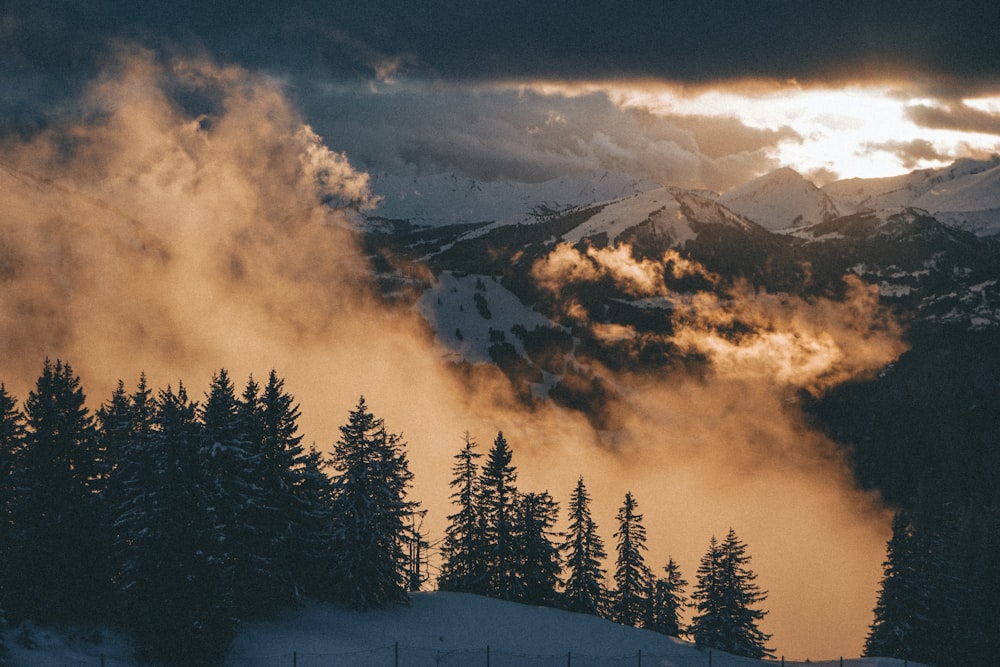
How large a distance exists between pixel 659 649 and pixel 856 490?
149528 millimetres

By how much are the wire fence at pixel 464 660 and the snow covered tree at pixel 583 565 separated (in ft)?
41.0

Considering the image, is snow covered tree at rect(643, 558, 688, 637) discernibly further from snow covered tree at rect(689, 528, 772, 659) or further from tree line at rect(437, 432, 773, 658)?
snow covered tree at rect(689, 528, 772, 659)

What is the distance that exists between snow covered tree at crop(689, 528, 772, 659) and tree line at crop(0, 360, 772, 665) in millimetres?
112

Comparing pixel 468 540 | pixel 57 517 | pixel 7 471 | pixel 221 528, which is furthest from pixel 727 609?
pixel 7 471

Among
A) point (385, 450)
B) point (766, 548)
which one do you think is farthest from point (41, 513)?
Answer: point (766, 548)

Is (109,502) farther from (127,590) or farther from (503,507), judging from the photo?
(503,507)

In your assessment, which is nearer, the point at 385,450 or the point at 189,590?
the point at 189,590

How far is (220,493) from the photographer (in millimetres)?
44719

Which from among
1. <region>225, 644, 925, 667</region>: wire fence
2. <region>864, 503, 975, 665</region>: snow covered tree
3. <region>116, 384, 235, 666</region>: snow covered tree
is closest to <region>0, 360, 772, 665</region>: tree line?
<region>116, 384, 235, 666</region>: snow covered tree

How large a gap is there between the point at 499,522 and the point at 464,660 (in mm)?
18570

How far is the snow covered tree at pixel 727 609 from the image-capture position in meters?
62.4

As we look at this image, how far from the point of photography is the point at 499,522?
206 feet

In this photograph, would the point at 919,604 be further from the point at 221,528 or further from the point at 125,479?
the point at 125,479

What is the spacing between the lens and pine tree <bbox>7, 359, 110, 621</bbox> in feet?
136
